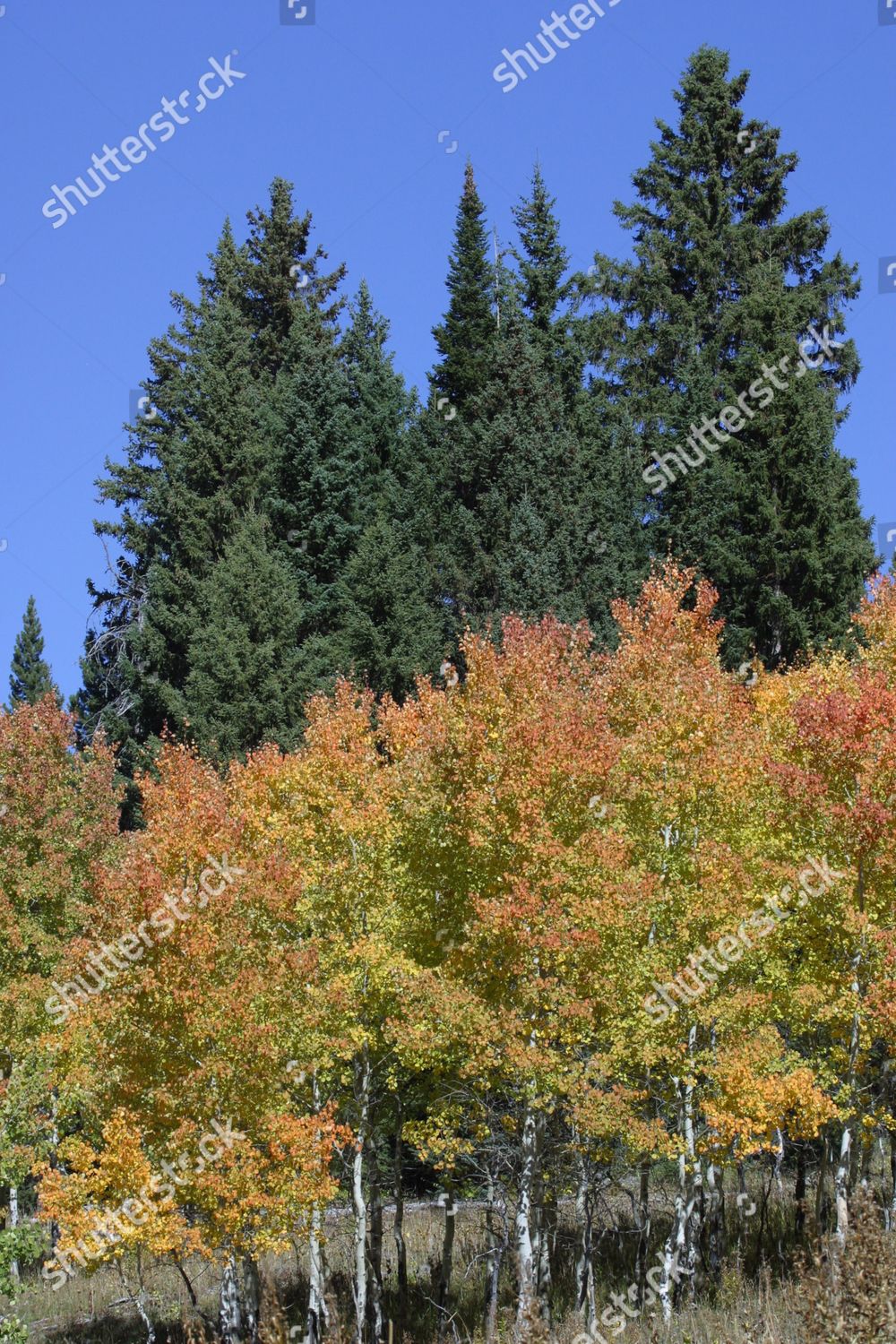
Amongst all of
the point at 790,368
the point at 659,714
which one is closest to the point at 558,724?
the point at 659,714

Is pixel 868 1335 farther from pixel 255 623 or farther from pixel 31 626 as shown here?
pixel 31 626

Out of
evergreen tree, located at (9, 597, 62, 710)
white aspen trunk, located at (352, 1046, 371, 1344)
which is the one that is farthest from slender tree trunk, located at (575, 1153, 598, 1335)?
evergreen tree, located at (9, 597, 62, 710)

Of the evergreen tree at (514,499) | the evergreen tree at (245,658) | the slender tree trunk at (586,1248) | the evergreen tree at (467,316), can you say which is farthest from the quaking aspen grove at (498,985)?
the evergreen tree at (467,316)

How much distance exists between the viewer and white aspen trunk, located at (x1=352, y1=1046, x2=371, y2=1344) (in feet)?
71.1

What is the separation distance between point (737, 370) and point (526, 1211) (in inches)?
1406

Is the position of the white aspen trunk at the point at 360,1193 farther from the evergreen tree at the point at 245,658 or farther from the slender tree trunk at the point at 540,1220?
the evergreen tree at the point at 245,658

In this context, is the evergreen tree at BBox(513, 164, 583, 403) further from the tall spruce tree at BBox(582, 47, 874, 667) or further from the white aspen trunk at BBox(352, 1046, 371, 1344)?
the white aspen trunk at BBox(352, 1046, 371, 1344)

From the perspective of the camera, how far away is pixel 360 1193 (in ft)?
75.4

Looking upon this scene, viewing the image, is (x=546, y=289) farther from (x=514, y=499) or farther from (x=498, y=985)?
(x=498, y=985)

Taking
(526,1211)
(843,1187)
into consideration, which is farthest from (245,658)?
(843,1187)

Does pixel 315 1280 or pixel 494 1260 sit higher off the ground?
pixel 494 1260

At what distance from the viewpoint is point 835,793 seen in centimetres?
2220

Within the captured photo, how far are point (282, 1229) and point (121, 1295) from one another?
46.6 feet

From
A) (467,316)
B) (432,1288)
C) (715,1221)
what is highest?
(467,316)
